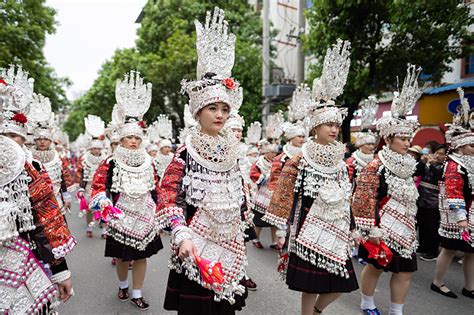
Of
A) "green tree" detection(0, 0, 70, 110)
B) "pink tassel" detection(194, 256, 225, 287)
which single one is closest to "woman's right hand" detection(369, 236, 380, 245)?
"pink tassel" detection(194, 256, 225, 287)

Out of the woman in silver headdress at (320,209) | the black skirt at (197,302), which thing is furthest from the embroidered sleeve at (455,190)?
the black skirt at (197,302)

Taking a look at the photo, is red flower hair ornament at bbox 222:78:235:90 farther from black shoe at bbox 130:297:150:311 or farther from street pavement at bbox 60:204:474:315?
black shoe at bbox 130:297:150:311

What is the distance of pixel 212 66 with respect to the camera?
2.93m

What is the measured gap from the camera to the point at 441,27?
924 cm

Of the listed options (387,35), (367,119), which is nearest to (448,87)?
(387,35)

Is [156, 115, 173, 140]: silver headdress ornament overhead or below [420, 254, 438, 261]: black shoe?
overhead

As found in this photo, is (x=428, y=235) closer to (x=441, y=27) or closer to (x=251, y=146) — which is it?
(x=251, y=146)

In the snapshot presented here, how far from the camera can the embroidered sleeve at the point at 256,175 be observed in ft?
24.8

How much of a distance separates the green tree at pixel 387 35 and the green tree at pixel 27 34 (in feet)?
33.9

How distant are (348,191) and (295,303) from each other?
1.93 meters

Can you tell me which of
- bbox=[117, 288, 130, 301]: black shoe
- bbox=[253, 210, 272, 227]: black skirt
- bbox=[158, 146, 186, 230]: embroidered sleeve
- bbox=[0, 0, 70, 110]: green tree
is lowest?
bbox=[117, 288, 130, 301]: black shoe

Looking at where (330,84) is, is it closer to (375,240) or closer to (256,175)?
(375,240)

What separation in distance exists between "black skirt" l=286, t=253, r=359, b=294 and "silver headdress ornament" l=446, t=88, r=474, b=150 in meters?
2.64

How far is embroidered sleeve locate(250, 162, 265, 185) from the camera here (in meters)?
7.55
